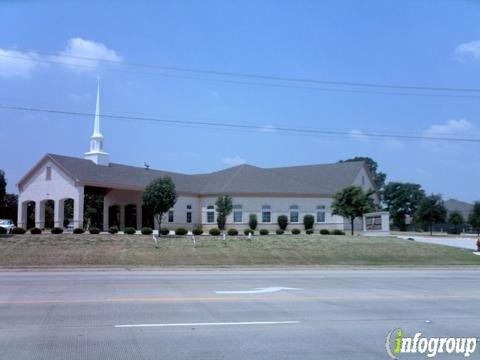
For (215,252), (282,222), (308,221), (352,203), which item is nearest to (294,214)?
(308,221)

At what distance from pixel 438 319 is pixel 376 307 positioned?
1.79 m

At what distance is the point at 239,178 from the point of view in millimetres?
65625

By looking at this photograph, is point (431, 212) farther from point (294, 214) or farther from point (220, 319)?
point (220, 319)

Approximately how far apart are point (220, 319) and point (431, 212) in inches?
3108

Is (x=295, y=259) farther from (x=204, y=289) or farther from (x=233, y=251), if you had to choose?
(x=204, y=289)

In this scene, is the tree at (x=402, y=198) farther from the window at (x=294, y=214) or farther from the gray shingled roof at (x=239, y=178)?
the window at (x=294, y=214)

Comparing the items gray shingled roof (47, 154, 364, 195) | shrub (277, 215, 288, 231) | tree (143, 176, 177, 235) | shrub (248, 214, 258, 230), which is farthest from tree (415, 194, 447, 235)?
tree (143, 176, 177, 235)

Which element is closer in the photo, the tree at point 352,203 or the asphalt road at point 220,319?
the asphalt road at point 220,319

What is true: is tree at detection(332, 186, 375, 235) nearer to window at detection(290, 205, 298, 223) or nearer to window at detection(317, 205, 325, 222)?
window at detection(290, 205, 298, 223)

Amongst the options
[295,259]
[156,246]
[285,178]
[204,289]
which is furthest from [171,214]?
[204,289]

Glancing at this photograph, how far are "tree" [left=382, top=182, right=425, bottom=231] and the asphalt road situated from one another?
3789 inches

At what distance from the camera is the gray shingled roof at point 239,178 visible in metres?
54.5

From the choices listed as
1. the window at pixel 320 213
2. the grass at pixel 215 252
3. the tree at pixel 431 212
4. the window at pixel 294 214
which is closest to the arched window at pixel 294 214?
the window at pixel 294 214

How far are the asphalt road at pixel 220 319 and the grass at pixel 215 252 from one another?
1568 centimetres
